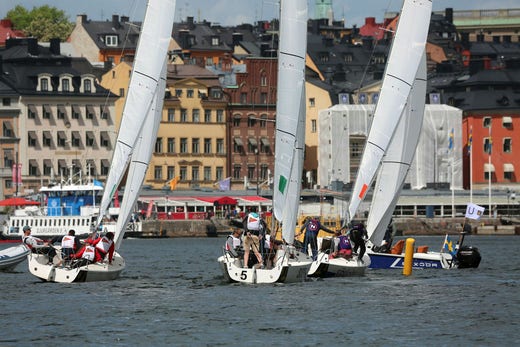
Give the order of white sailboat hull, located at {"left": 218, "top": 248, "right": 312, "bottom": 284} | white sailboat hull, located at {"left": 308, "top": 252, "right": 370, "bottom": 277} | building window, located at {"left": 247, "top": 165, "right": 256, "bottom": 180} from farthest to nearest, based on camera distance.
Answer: building window, located at {"left": 247, "top": 165, "right": 256, "bottom": 180} → white sailboat hull, located at {"left": 308, "top": 252, "right": 370, "bottom": 277} → white sailboat hull, located at {"left": 218, "top": 248, "right": 312, "bottom": 284}

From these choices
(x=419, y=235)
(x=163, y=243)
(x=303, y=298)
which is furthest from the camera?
(x=419, y=235)

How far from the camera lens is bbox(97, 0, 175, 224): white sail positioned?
54406 mm

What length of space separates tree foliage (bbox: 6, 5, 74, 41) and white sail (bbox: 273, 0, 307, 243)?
411ft

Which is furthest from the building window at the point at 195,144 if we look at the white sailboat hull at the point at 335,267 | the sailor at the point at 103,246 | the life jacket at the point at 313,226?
the sailor at the point at 103,246

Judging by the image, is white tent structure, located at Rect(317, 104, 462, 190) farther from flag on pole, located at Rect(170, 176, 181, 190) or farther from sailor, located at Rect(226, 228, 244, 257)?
sailor, located at Rect(226, 228, 244, 257)

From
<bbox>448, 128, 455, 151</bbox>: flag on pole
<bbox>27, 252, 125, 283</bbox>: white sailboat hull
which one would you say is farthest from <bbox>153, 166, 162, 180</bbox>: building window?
<bbox>27, 252, 125, 283</bbox>: white sailboat hull

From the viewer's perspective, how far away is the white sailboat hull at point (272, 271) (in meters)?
50.6

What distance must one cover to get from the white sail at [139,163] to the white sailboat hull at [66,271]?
5.13ft

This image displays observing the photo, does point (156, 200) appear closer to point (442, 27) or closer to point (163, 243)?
point (163, 243)

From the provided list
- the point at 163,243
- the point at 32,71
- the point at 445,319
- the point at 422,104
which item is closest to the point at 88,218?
the point at 163,243

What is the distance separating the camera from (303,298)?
160 feet

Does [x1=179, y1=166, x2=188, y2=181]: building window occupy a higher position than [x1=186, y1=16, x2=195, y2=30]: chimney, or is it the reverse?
[x1=186, y1=16, x2=195, y2=30]: chimney

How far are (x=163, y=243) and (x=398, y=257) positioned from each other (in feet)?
166

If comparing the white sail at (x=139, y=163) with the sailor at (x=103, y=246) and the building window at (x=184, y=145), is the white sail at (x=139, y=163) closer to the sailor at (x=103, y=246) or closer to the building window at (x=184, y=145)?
the sailor at (x=103, y=246)
